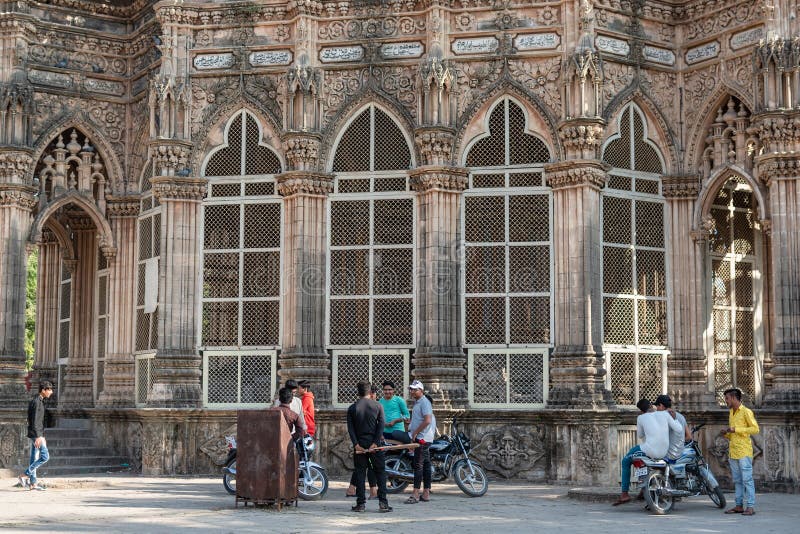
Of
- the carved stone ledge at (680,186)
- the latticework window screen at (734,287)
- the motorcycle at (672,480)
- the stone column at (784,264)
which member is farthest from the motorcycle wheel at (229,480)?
the carved stone ledge at (680,186)

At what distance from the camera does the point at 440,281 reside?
20.0 metres

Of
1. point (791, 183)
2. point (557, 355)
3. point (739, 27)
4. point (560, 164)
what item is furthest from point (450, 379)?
point (739, 27)

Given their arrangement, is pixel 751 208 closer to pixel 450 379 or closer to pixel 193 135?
pixel 450 379

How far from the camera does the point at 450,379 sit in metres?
19.8

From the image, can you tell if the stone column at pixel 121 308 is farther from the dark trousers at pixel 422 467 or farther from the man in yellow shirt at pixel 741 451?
the man in yellow shirt at pixel 741 451

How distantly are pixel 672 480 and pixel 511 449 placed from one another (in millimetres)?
4715

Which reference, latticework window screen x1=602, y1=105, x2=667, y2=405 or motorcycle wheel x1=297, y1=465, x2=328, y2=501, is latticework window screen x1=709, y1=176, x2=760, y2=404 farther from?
motorcycle wheel x1=297, y1=465, x2=328, y2=501

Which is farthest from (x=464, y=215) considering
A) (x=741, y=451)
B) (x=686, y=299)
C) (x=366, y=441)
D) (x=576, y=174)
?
(x=741, y=451)

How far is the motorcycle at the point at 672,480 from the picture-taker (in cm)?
1466

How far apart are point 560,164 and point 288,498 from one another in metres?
8.35

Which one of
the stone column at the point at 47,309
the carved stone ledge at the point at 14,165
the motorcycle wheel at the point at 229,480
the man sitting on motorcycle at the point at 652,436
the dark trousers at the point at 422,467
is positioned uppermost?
the carved stone ledge at the point at 14,165

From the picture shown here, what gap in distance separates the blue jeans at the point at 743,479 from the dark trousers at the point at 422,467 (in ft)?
13.8

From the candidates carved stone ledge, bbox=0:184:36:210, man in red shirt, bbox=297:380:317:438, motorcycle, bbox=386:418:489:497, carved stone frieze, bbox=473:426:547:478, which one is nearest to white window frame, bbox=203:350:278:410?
man in red shirt, bbox=297:380:317:438

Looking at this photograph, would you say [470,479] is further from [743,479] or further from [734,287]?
[734,287]
